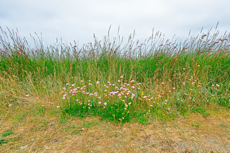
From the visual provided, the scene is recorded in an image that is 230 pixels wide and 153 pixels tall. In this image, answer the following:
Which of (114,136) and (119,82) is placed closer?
(114,136)

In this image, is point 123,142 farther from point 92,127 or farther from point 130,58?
point 130,58

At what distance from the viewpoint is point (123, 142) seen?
2.04 m

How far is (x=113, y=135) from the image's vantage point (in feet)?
7.23

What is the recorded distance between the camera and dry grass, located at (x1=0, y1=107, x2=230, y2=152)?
1964 mm

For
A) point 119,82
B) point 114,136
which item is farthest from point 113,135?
point 119,82

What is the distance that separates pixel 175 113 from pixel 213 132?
65 cm

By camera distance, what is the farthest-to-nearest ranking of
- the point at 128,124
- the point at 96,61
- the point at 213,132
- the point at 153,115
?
1. the point at 96,61
2. the point at 153,115
3. the point at 128,124
4. the point at 213,132

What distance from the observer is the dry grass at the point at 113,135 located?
196 centimetres

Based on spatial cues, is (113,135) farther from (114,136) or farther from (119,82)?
(119,82)

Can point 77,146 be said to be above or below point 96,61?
below

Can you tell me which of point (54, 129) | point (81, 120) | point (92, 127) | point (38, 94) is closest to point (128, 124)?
point (92, 127)

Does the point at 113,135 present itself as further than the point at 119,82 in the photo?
No

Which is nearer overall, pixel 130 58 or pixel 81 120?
pixel 81 120

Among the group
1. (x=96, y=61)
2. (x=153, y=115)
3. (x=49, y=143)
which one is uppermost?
(x=96, y=61)
